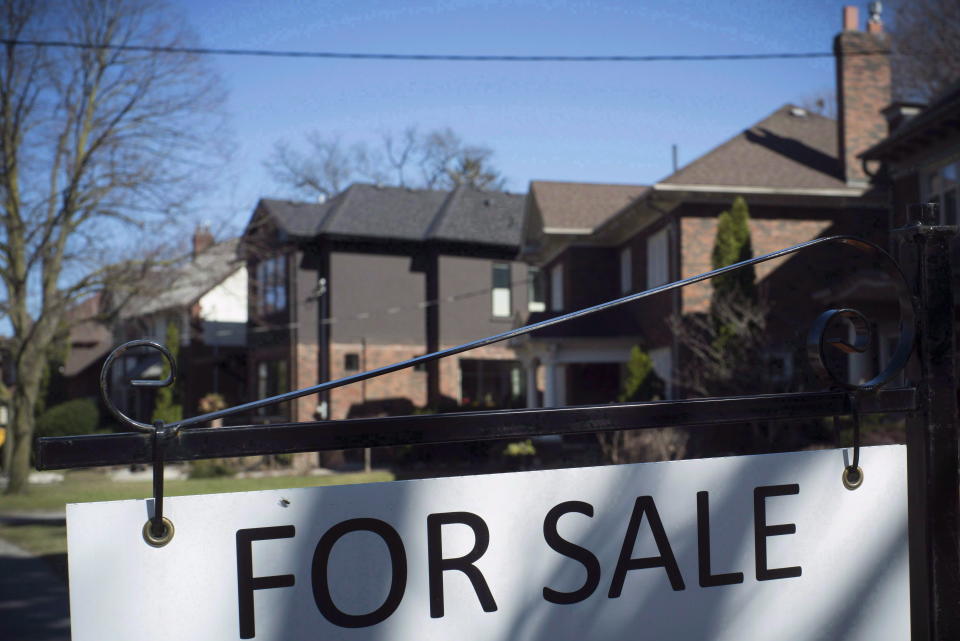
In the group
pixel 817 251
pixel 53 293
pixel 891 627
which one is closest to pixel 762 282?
pixel 817 251

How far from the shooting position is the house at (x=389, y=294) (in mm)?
29703

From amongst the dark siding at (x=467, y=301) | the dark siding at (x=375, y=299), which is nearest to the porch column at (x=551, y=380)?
the dark siding at (x=467, y=301)

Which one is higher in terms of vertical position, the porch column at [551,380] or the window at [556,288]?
the window at [556,288]

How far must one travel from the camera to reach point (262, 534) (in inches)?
65.3

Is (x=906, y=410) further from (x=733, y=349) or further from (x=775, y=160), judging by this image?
(x=775, y=160)

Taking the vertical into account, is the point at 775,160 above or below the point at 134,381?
above

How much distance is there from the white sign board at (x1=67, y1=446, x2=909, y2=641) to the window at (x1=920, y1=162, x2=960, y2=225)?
15531mm

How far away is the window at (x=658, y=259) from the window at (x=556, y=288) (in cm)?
458

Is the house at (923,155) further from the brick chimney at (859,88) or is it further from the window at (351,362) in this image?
the window at (351,362)

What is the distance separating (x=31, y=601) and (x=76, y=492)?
12090 millimetres

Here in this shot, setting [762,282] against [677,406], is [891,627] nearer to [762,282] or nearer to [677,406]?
[677,406]

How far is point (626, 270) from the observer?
78.3 feet

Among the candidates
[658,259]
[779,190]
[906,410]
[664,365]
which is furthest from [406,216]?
[906,410]

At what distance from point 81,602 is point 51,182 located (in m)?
23.5
